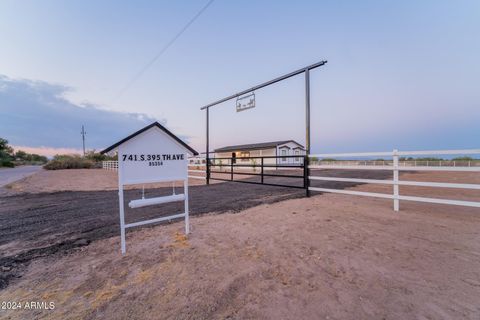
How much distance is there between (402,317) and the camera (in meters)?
1.49

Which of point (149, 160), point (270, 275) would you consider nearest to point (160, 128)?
point (149, 160)

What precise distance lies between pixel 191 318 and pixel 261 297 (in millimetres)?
590

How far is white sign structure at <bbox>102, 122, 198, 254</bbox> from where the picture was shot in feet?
9.37

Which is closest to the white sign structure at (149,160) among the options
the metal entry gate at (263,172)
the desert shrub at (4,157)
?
the metal entry gate at (263,172)

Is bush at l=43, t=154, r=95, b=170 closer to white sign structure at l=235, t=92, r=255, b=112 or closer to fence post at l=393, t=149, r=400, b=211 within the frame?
white sign structure at l=235, t=92, r=255, b=112

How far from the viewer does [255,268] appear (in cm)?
219

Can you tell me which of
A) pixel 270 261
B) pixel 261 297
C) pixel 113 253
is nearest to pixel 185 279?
pixel 261 297

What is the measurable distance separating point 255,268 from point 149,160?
217 cm

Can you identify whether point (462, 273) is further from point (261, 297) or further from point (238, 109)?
point (238, 109)

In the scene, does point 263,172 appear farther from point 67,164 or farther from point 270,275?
point 67,164

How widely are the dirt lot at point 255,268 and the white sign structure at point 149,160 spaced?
0.61 meters

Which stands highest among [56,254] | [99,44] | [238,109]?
[99,44]

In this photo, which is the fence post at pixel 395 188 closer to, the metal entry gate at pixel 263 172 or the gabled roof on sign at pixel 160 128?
the metal entry gate at pixel 263 172

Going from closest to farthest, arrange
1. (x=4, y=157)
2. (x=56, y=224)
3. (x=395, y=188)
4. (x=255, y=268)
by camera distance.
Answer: (x=255, y=268)
(x=56, y=224)
(x=395, y=188)
(x=4, y=157)
